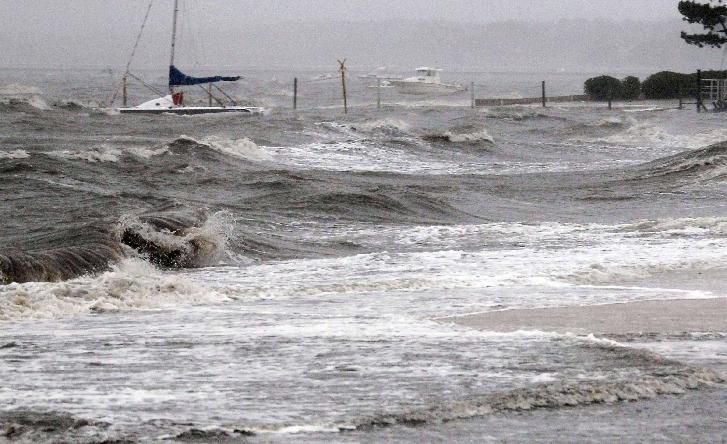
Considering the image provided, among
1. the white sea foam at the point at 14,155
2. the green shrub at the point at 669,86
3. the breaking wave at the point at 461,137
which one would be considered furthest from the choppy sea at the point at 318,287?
the green shrub at the point at 669,86

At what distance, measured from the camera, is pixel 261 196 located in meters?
19.4

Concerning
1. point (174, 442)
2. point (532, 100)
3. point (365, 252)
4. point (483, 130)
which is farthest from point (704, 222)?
point (532, 100)

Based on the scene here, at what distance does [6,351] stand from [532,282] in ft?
16.7

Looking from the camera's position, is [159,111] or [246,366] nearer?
[246,366]

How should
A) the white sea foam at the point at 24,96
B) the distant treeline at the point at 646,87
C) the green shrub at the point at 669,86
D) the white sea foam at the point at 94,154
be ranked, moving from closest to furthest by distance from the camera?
the white sea foam at the point at 94,154 < the white sea foam at the point at 24,96 < the green shrub at the point at 669,86 < the distant treeline at the point at 646,87

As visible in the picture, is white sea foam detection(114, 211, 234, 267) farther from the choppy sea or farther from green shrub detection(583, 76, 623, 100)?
green shrub detection(583, 76, 623, 100)

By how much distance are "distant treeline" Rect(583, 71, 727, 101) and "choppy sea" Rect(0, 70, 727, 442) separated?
39.6m

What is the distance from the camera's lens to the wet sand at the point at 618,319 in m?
7.84

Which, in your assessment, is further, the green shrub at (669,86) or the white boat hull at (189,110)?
the green shrub at (669,86)

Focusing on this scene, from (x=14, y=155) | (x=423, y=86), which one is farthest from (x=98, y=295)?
(x=423, y=86)

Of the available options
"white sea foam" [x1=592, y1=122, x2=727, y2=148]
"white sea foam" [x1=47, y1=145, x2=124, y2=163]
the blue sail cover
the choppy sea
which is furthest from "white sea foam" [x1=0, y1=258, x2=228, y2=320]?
the blue sail cover

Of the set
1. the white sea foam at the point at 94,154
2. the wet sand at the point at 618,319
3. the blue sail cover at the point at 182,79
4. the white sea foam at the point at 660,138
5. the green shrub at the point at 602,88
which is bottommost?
the white sea foam at the point at 660,138

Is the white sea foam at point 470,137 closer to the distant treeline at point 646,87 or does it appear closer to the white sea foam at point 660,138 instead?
the white sea foam at point 660,138

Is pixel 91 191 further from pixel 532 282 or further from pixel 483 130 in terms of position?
pixel 483 130
